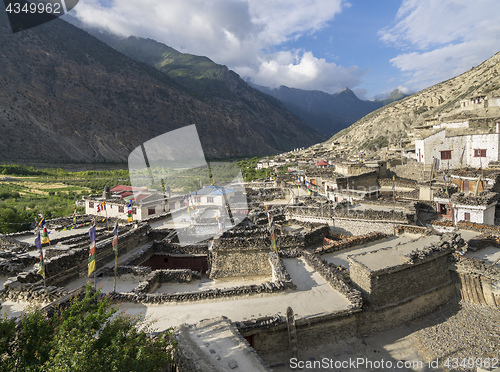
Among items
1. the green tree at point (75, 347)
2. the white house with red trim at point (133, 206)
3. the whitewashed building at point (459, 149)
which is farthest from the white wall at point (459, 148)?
the green tree at point (75, 347)

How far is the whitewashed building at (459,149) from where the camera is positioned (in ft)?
100

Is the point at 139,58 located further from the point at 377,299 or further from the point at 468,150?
the point at 377,299

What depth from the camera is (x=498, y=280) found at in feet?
33.7

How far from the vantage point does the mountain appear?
264 ft

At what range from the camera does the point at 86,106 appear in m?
97.3

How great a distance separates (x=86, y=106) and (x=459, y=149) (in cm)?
10326

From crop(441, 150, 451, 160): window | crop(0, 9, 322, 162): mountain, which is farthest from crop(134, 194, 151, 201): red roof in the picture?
crop(0, 9, 322, 162): mountain

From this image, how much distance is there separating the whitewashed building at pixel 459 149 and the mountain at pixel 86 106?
3299 inches

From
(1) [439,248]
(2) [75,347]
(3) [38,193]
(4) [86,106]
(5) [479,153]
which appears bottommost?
(1) [439,248]

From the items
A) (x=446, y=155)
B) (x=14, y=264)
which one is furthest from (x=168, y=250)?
(x=446, y=155)

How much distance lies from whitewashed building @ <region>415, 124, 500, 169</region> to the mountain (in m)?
83.8

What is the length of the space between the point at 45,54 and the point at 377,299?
123 m

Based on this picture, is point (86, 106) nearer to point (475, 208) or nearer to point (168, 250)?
point (168, 250)

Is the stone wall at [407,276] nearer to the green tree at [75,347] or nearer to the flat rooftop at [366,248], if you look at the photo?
the flat rooftop at [366,248]
